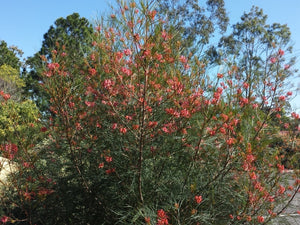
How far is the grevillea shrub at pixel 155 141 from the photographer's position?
247 centimetres

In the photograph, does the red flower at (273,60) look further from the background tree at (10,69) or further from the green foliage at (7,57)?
the green foliage at (7,57)

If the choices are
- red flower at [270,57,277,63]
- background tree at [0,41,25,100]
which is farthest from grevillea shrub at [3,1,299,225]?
background tree at [0,41,25,100]

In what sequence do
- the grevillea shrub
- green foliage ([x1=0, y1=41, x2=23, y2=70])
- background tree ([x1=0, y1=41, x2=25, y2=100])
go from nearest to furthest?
1. the grevillea shrub
2. background tree ([x1=0, y1=41, x2=25, y2=100])
3. green foliage ([x1=0, y1=41, x2=23, y2=70])

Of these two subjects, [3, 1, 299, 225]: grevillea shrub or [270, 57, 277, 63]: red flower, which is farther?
[270, 57, 277, 63]: red flower

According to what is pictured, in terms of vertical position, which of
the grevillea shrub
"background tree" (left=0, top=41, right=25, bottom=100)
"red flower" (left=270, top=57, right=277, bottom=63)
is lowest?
the grevillea shrub

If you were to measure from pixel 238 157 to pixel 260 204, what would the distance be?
0.53 meters

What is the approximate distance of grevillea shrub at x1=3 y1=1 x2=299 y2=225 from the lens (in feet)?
8.09

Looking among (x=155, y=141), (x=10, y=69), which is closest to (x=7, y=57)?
(x=10, y=69)

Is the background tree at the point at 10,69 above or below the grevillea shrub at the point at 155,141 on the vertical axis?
above

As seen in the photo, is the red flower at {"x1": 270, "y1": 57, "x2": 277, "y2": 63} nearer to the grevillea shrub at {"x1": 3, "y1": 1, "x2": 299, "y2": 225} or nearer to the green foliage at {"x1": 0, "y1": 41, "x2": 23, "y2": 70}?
the grevillea shrub at {"x1": 3, "y1": 1, "x2": 299, "y2": 225}

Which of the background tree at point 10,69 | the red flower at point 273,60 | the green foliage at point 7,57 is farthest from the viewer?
the green foliage at point 7,57

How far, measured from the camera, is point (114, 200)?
3.09m

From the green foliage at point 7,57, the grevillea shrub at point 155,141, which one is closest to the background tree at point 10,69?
the green foliage at point 7,57

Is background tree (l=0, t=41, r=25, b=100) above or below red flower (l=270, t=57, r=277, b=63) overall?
above
